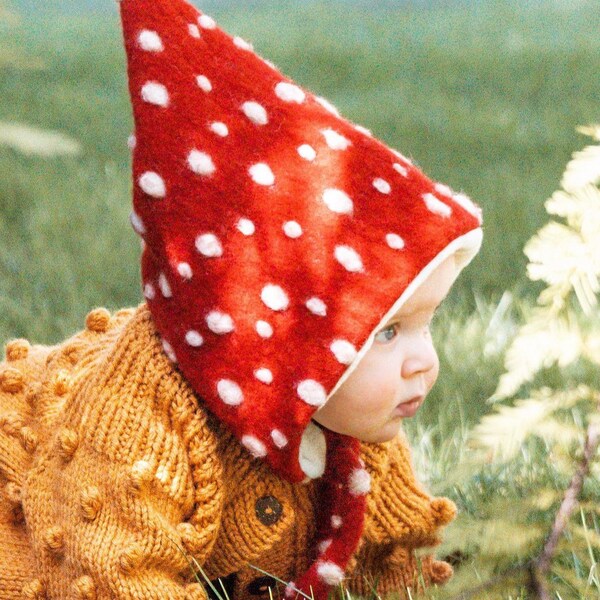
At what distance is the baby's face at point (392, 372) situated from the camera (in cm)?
179

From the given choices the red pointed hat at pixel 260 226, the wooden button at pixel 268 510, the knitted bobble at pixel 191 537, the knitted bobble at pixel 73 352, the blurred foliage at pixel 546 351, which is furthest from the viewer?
the knitted bobble at pixel 73 352

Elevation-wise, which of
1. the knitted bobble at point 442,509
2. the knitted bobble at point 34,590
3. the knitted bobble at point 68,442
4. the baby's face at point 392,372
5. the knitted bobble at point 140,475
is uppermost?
the baby's face at point 392,372

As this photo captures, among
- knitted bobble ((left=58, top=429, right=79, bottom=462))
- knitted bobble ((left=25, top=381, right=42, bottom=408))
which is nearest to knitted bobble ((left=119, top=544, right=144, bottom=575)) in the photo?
knitted bobble ((left=58, top=429, right=79, bottom=462))

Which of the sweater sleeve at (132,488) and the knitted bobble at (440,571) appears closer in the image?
the sweater sleeve at (132,488)

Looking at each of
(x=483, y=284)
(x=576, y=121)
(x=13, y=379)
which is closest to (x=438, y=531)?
(x=13, y=379)

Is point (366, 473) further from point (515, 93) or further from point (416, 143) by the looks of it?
point (515, 93)

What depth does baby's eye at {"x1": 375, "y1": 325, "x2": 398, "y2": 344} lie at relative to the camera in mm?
1788

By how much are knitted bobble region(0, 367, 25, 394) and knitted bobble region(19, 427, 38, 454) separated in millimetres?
125

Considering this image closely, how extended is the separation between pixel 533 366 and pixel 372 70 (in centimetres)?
596

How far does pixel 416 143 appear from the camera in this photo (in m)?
5.50

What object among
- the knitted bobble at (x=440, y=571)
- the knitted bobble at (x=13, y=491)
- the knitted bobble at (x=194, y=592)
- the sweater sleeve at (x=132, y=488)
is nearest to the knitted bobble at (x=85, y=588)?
the sweater sleeve at (x=132, y=488)

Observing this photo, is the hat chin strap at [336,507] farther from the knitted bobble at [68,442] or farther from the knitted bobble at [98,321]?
the knitted bobble at [98,321]

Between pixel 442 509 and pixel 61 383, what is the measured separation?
71 cm

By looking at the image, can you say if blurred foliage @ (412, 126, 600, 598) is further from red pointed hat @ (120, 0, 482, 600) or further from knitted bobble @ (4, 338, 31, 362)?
knitted bobble @ (4, 338, 31, 362)
